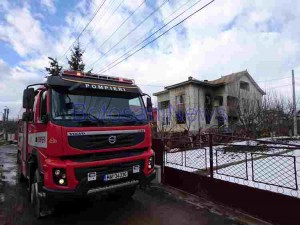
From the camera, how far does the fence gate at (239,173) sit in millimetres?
4582

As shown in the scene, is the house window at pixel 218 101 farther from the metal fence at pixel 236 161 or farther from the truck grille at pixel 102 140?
the truck grille at pixel 102 140

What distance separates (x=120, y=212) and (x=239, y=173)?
3.03 metres

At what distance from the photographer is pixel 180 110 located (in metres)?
27.5

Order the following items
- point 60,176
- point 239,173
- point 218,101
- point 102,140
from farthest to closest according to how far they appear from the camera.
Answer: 1. point 218,101
2. point 239,173
3. point 102,140
4. point 60,176

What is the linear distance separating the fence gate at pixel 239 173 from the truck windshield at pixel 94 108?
1.92m

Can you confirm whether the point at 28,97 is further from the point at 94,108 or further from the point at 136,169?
the point at 136,169

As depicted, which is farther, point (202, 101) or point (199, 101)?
point (202, 101)

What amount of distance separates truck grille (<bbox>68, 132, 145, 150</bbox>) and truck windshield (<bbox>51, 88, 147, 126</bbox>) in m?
0.22

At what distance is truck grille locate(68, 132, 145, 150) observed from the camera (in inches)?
176

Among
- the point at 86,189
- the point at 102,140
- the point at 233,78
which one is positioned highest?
the point at 233,78

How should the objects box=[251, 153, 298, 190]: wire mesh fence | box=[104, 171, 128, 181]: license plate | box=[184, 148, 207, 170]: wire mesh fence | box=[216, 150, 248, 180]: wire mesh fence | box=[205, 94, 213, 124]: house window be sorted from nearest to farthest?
box=[104, 171, 128, 181]: license plate < box=[251, 153, 298, 190]: wire mesh fence < box=[216, 150, 248, 180]: wire mesh fence < box=[184, 148, 207, 170]: wire mesh fence < box=[205, 94, 213, 124]: house window

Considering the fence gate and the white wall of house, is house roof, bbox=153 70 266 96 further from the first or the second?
the fence gate

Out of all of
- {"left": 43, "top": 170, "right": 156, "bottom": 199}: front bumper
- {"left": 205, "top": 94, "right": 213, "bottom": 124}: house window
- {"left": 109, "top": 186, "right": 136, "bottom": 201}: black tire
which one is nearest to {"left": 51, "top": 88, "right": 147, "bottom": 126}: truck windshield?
{"left": 43, "top": 170, "right": 156, "bottom": 199}: front bumper

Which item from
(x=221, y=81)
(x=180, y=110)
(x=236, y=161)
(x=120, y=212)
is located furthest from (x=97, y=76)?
(x=221, y=81)
